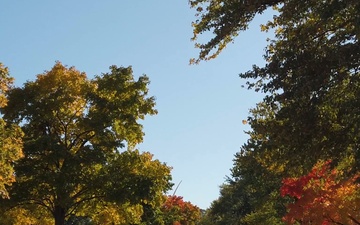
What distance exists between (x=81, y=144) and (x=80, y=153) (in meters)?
1.92

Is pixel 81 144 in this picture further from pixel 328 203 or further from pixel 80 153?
pixel 328 203

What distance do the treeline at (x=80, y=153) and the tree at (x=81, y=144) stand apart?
0.15ft

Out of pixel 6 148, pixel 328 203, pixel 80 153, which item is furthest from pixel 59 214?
pixel 328 203

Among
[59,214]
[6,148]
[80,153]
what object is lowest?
[59,214]

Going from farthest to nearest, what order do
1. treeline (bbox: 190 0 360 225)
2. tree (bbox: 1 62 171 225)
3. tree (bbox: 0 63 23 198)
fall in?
tree (bbox: 1 62 171 225) < tree (bbox: 0 63 23 198) < treeline (bbox: 190 0 360 225)

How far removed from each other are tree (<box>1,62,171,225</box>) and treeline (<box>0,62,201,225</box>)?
0.05 metres

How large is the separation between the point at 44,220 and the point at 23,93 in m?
7.00

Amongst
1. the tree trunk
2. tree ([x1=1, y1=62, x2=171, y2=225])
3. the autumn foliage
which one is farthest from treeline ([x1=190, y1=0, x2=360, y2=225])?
the tree trunk

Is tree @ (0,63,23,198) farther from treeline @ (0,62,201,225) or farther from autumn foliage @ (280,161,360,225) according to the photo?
autumn foliage @ (280,161,360,225)

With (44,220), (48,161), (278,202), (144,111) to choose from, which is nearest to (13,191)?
(48,161)

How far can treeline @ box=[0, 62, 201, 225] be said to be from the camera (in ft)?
67.5

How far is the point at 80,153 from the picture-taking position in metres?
20.9

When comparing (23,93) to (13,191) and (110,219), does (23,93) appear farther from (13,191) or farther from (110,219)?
(110,219)

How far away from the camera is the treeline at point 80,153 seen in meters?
20.6
